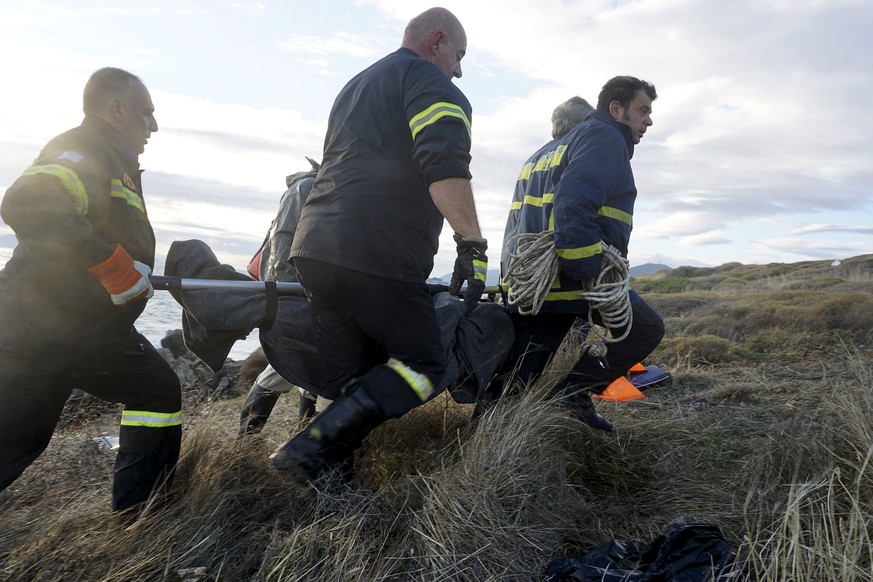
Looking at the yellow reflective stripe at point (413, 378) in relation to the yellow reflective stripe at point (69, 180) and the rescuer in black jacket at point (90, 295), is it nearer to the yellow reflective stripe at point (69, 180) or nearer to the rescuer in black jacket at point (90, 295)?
the rescuer in black jacket at point (90, 295)

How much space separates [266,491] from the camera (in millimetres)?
2988

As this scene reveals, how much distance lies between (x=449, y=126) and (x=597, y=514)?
173cm

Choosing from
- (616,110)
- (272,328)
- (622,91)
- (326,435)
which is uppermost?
(622,91)

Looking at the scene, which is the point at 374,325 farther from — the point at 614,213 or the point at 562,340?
the point at 614,213

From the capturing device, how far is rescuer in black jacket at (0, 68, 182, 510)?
8.69 ft

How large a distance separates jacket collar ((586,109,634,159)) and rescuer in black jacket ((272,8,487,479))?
4.96ft

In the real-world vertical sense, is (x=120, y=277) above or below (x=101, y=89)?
below

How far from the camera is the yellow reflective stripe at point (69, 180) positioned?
104 inches

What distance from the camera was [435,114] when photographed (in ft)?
9.04

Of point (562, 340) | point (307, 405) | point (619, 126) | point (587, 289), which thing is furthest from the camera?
point (307, 405)

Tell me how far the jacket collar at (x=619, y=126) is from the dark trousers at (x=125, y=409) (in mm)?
2832

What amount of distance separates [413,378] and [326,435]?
1.45 feet

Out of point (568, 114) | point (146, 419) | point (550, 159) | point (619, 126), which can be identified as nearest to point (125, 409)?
point (146, 419)

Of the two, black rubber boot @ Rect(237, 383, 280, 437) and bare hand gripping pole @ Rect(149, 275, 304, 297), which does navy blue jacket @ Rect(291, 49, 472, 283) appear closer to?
bare hand gripping pole @ Rect(149, 275, 304, 297)
